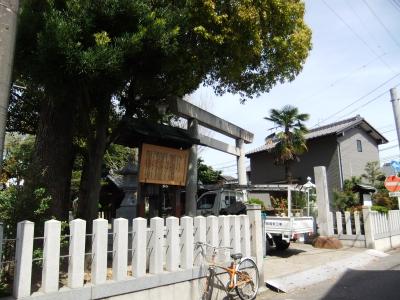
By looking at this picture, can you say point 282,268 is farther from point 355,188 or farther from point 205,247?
point 355,188

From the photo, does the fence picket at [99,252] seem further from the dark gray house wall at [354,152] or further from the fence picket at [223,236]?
the dark gray house wall at [354,152]

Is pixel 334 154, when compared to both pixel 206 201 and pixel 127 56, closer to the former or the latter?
pixel 206 201

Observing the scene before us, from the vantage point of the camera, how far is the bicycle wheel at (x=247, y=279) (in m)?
7.64

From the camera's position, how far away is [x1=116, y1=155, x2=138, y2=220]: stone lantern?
2366 cm

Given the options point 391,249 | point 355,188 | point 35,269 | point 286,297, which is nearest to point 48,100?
point 35,269

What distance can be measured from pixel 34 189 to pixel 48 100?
10.2 ft

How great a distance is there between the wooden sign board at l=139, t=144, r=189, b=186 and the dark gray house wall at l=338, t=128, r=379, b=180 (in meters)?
19.0

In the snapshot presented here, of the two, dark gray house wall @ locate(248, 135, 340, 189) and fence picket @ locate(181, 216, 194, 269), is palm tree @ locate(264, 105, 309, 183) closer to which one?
dark gray house wall @ locate(248, 135, 340, 189)

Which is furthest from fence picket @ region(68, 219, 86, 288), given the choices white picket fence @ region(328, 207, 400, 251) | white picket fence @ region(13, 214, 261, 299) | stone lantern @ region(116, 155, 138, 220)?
stone lantern @ region(116, 155, 138, 220)

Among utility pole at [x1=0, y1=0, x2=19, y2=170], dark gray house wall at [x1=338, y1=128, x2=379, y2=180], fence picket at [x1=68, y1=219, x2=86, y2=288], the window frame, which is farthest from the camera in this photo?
the window frame

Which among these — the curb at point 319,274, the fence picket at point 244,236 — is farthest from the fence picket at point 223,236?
the curb at point 319,274

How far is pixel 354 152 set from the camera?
2900 cm

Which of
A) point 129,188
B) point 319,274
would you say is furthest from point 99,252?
point 129,188

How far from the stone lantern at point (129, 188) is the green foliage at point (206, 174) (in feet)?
24.0
